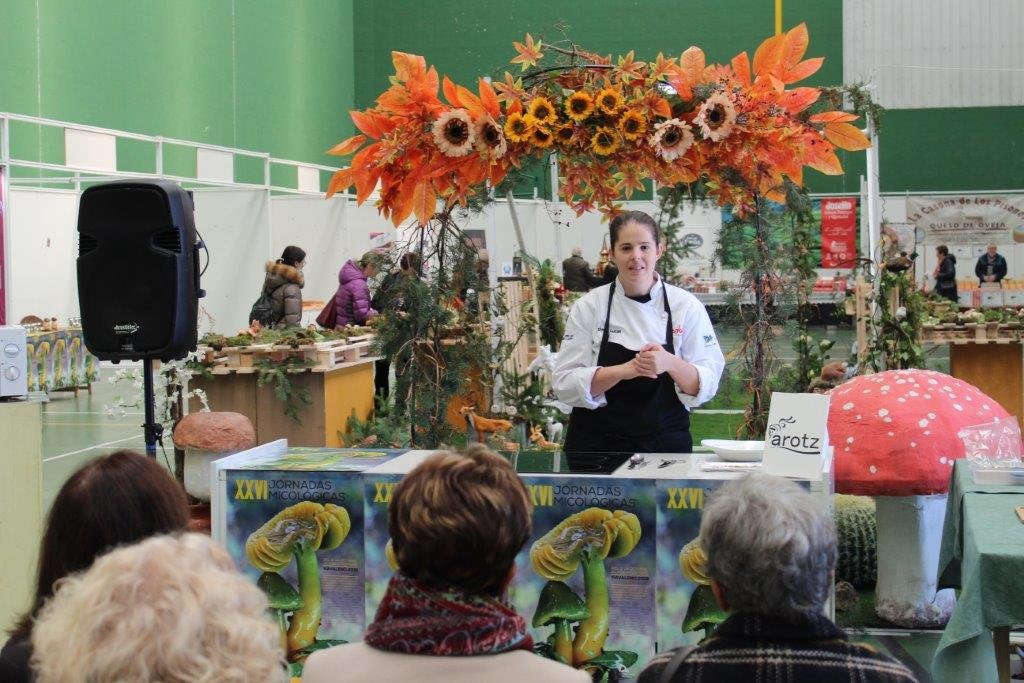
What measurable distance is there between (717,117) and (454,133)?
812mm

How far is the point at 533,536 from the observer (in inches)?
116

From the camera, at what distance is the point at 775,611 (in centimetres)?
171

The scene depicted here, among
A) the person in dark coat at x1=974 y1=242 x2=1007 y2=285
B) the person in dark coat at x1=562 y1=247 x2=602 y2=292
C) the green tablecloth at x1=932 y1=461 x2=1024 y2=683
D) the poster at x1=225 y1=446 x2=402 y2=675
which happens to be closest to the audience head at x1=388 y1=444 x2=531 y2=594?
the green tablecloth at x1=932 y1=461 x2=1024 y2=683

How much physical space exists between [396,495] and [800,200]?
11.4 ft

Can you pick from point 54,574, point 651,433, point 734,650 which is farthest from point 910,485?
point 54,574

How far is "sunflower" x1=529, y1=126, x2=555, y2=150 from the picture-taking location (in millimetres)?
3863

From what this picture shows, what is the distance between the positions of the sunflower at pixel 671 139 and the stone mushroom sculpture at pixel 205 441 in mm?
2544

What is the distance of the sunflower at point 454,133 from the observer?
3.86m

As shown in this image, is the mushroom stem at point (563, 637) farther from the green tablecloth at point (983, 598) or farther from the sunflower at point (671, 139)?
the sunflower at point (671, 139)

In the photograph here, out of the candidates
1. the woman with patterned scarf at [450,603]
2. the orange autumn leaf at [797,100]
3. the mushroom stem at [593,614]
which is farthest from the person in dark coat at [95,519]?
the orange autumn leaf at [797,100]

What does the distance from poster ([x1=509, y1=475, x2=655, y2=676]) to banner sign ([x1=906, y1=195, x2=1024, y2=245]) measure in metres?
13.8

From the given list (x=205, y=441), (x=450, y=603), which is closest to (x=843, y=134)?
(x=450, y=603)

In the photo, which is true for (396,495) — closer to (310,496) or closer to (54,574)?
(54,574)

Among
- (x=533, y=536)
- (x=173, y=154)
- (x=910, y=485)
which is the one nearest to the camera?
(x=533, y=536)
